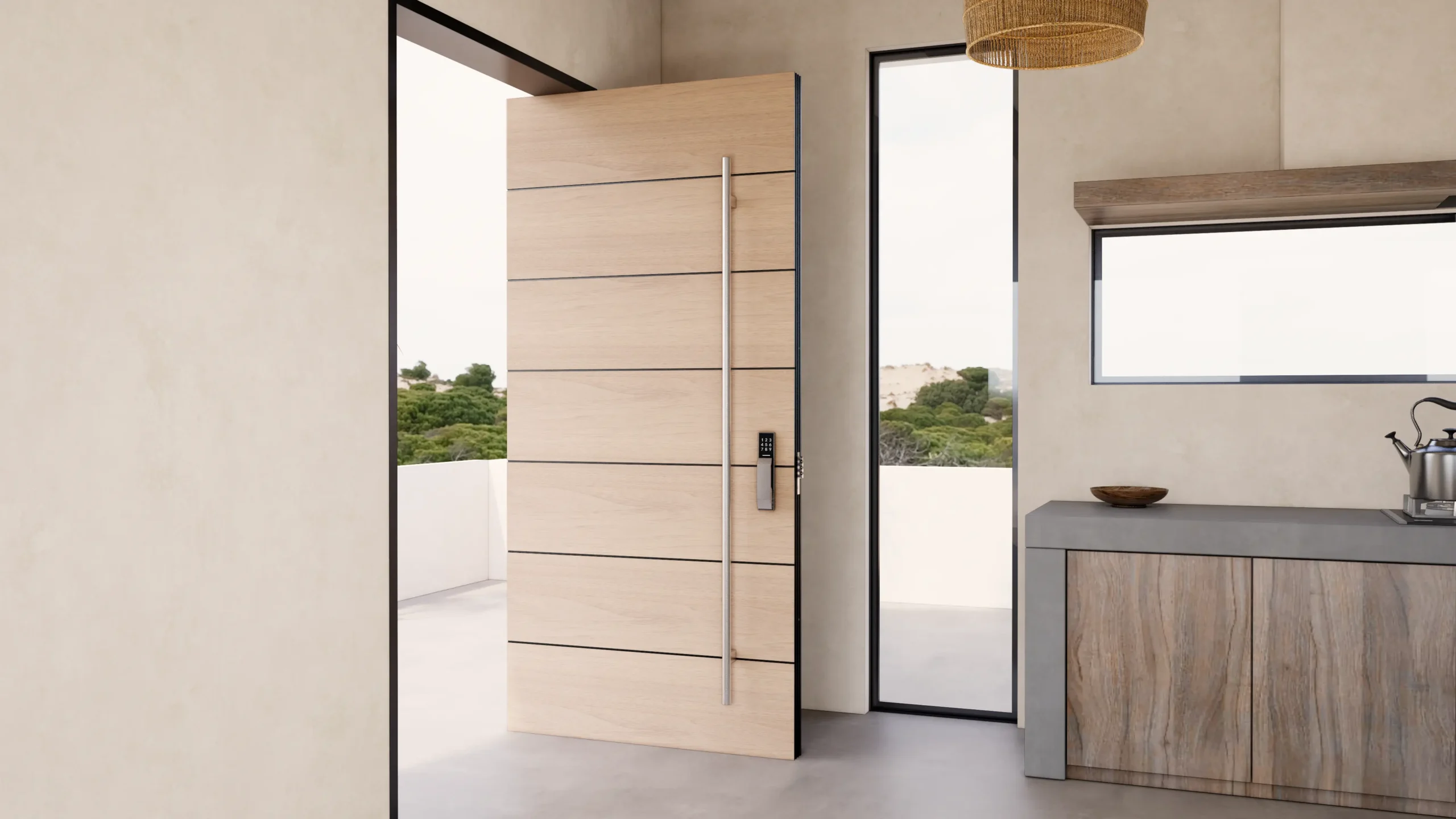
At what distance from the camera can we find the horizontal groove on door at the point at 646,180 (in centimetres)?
391

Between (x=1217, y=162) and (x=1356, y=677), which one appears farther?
(x=1217, y=162)

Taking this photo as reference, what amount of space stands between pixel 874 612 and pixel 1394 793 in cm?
190

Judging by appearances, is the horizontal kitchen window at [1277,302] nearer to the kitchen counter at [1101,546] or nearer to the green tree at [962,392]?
the green tree at [962,392]

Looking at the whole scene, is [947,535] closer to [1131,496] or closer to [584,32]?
[1131,496]

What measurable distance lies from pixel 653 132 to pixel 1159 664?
258 cm

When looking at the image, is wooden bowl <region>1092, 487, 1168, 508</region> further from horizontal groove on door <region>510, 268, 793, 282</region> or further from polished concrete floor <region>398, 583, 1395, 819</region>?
horizontal groove on door <region>510, 268, 793, 282</region>

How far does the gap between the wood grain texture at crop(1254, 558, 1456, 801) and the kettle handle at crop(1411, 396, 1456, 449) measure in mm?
465

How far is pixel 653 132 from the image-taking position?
4.05 meters

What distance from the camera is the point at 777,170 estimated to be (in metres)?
3.89

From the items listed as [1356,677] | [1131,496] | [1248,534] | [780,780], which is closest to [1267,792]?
[1356,677]

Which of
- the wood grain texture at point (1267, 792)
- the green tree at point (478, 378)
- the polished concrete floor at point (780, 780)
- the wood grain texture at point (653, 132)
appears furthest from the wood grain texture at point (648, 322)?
the green tree at point (478, 378)
